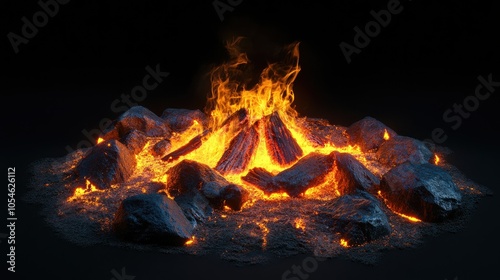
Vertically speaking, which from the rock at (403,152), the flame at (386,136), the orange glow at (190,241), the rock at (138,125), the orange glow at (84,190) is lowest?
the rock at (403,152)

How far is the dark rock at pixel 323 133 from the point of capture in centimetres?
936

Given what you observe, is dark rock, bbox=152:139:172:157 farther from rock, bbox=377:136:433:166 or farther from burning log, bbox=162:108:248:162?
rock, bbox=377:136:433:166

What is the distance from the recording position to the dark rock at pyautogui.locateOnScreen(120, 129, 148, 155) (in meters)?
8.95

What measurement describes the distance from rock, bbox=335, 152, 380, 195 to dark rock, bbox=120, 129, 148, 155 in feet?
10.9

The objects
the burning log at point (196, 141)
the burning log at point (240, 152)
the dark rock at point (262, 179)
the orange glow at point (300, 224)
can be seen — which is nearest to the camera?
the orange glow at point (300, 224)

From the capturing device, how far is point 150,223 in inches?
253

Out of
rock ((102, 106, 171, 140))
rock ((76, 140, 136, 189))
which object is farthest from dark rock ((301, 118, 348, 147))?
rock ((76, 140, 136, 189))

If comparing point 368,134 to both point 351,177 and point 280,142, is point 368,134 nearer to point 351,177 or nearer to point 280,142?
point 280,142

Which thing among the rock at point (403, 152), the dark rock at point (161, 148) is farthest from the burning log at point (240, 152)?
the rock at point (403, 152)

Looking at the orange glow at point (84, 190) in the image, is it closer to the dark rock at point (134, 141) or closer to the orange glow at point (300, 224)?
the dark rock at point (134, 141)

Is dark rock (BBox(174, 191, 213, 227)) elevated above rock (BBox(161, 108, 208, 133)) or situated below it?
below

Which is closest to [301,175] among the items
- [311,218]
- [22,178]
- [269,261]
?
[311,218]

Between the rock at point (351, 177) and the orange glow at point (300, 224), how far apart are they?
40.5 inches

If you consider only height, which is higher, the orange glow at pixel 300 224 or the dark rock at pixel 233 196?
A: the dark rock at pixel 233 196
